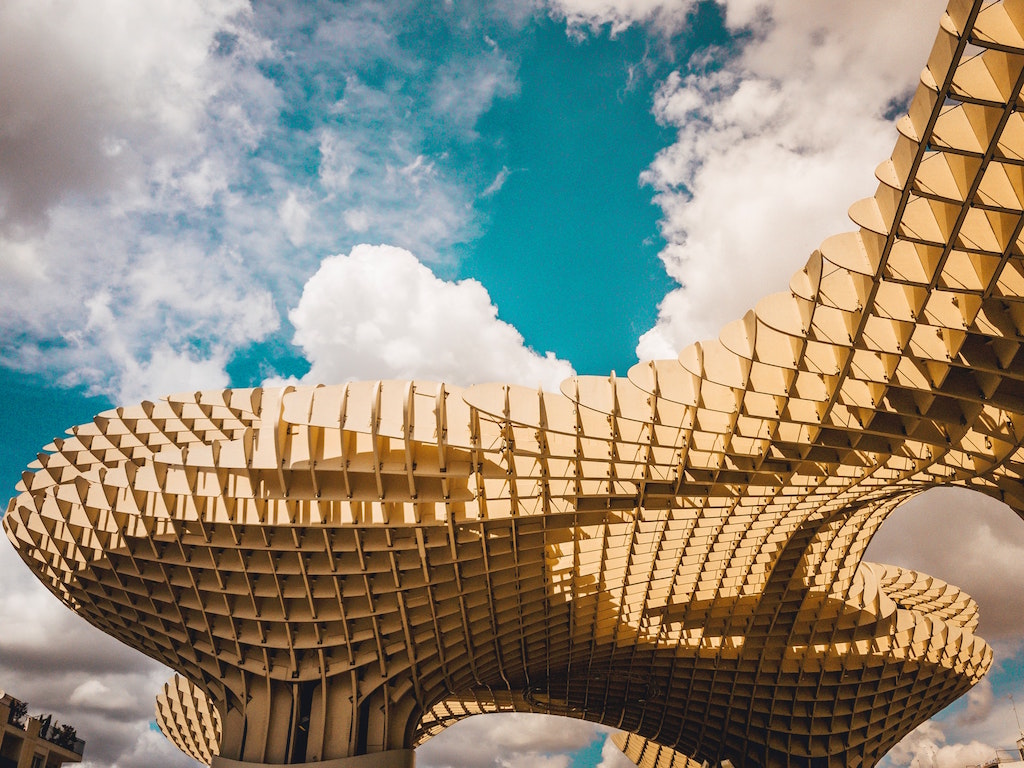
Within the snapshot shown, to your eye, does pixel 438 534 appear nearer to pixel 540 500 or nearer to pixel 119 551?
pixel 540 500

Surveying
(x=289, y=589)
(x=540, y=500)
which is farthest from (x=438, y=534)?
(x=289, y=589)

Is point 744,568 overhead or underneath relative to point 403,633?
overhead

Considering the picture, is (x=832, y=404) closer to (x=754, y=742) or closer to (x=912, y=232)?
(x=912, y=232)

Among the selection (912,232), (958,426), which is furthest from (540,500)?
(912,232)

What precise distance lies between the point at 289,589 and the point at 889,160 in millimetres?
31633

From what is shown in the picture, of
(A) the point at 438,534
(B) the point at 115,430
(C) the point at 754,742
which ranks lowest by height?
(C) the point at 754,742

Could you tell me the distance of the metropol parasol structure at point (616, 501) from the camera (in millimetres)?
17375

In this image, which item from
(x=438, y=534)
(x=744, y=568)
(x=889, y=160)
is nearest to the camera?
(x=889, y=160)

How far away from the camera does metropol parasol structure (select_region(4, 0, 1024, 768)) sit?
1738cm

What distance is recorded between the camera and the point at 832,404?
22562 millimetres

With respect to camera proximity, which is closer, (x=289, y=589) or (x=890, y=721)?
(x=289, y=589)

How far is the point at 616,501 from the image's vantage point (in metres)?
31.1

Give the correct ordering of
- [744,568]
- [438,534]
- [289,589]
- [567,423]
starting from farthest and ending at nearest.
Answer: [744,568] < [289,589] < [438,534] < [567,423]

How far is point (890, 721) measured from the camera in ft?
199
